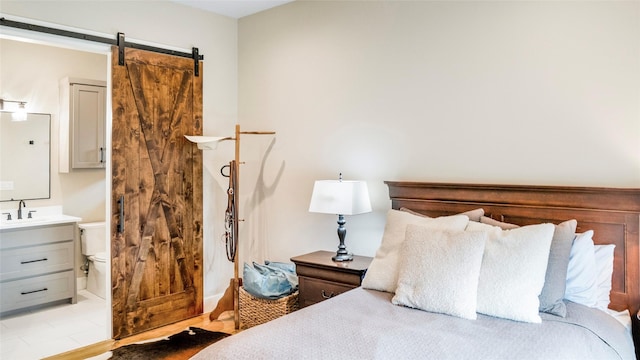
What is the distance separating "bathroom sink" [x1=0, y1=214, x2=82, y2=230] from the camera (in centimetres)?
405

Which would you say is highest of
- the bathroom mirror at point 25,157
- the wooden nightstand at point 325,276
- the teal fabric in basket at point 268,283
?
the bathroom mirror at point 25,157

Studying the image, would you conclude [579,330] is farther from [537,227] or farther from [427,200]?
[427,200]

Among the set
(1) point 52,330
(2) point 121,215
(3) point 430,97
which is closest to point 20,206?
(1) point 52,330

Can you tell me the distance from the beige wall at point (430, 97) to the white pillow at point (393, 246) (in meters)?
0.52

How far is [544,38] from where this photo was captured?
8.44 ft

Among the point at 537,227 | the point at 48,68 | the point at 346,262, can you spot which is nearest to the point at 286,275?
the point at 346,262

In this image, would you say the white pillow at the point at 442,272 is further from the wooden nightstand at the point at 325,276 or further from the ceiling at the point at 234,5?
the ceiling at the point at 234,5

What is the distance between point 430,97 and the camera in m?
3.03

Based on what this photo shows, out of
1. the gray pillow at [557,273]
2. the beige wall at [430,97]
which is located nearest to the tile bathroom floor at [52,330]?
the beige wall at [430,97]

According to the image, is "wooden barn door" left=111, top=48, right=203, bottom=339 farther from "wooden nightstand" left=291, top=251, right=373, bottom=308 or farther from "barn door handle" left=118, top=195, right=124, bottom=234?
"wooden nightstand" left=291, top=251, right=373, bottom=308

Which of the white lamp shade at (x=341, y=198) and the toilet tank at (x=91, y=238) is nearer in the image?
the white lamp shade at (x=341, y=198)

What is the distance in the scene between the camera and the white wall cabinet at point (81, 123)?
15.3 feet

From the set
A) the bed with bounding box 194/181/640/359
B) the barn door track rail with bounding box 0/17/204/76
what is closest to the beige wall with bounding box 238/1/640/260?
the bed with bounding box 194/181/640/359

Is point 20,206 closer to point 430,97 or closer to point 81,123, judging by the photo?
point 81,123
